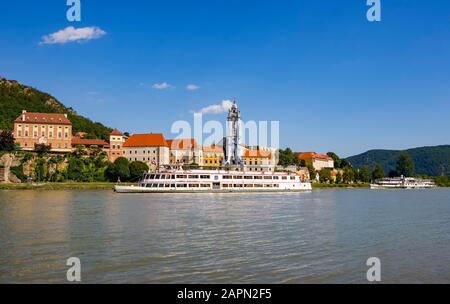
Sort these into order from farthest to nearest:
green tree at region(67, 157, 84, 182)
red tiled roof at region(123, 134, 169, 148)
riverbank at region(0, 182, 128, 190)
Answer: red tiled roof at region(123, 134, 169, 148) < green tree at region(67, 157, 84, 182) < riverbank at region(0, 182, 128, 190)

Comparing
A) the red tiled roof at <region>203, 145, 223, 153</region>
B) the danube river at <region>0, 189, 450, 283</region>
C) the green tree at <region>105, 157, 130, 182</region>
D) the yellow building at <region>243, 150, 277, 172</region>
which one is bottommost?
the danube river at <region>0, 189, 450, 283</region>

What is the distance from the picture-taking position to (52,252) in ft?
55.1

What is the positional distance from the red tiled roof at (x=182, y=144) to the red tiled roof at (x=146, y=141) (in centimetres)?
513

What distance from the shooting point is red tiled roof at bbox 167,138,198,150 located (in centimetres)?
10640

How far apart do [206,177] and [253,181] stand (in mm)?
7313

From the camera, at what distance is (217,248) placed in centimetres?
1817

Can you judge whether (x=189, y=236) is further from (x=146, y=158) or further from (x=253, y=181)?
(x=146, y=158)

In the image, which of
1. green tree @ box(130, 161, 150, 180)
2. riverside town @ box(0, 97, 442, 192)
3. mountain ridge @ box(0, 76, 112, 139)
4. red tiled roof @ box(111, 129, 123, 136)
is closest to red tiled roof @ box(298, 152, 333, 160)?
riverside town @ box(0, 97, 442, 192)

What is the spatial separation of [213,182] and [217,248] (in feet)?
152

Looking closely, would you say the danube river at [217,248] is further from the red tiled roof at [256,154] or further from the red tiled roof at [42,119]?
the red tiled roof at [256,154]

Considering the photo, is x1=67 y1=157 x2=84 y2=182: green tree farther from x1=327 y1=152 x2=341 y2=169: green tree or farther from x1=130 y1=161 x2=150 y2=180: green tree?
x1=327 y1=152 x2=341 y2=169: green tree

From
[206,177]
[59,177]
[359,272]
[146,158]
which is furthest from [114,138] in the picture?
[359,272]

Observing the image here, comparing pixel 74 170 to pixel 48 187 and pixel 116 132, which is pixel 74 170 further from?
pixel 116 132

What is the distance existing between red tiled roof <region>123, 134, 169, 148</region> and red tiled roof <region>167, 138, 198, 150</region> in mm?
5130
